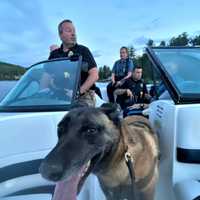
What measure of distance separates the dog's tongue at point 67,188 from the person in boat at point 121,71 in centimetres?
471

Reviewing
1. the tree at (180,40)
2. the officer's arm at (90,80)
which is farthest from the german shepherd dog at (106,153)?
the tree at (180,40)

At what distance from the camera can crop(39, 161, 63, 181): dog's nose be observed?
1954 mm

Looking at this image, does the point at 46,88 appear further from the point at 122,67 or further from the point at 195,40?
the point at 122,67

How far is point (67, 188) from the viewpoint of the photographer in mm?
2133

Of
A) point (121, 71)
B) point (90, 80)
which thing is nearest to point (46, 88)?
point (90, 80)

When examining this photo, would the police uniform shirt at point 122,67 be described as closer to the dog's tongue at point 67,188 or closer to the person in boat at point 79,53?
the person in boat at point 79,53

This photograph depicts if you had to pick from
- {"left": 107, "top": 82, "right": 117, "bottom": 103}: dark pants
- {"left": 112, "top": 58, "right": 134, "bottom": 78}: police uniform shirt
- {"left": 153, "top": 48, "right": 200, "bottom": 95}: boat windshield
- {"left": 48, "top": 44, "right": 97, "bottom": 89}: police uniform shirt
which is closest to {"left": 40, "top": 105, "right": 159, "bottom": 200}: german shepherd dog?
{"left": 153, "top": 48, "right": 200, "bottom": 95}: boat windshield

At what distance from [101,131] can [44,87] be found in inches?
36.3

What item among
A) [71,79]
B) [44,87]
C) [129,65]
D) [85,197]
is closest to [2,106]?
[44,87]

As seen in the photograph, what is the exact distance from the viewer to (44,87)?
306 cm

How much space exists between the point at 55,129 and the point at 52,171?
0.58m

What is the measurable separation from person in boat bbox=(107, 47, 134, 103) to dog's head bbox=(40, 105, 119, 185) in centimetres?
438

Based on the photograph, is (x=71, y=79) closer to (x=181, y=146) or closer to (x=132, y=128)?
(x=132, y=128)

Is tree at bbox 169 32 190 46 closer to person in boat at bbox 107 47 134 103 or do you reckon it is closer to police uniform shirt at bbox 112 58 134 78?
person in boat at bbox 107 47 134 103
